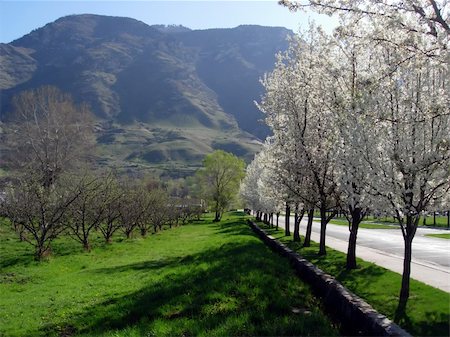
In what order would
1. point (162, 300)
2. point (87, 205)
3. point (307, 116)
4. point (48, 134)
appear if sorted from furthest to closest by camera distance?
point (48, 134)
point (87, 205)
point (307, 116)
point (162, 300)

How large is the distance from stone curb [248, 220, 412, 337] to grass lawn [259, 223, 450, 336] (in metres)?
0.50

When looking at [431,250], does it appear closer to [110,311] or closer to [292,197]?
[292,197]

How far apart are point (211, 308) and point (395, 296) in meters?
5.00

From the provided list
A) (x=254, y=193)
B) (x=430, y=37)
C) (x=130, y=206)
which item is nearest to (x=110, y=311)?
(x=430, y=37)

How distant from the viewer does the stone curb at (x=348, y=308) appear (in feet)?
28.3

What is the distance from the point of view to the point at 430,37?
9.41m

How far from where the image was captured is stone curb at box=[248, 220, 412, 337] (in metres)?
8.63

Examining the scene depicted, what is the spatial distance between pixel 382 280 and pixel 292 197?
8.26 metres

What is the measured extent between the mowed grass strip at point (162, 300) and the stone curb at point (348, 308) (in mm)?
425

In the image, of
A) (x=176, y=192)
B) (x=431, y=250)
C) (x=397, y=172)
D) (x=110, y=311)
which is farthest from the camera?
(x=176, y=192)

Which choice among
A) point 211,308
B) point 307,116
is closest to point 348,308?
point 211,308

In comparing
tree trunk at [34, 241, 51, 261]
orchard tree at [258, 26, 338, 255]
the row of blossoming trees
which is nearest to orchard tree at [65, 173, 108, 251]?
tree trunk at [34, 241, 51, 261]

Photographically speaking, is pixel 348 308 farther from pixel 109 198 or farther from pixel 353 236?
pixel 109 198

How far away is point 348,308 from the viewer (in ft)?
34.3
